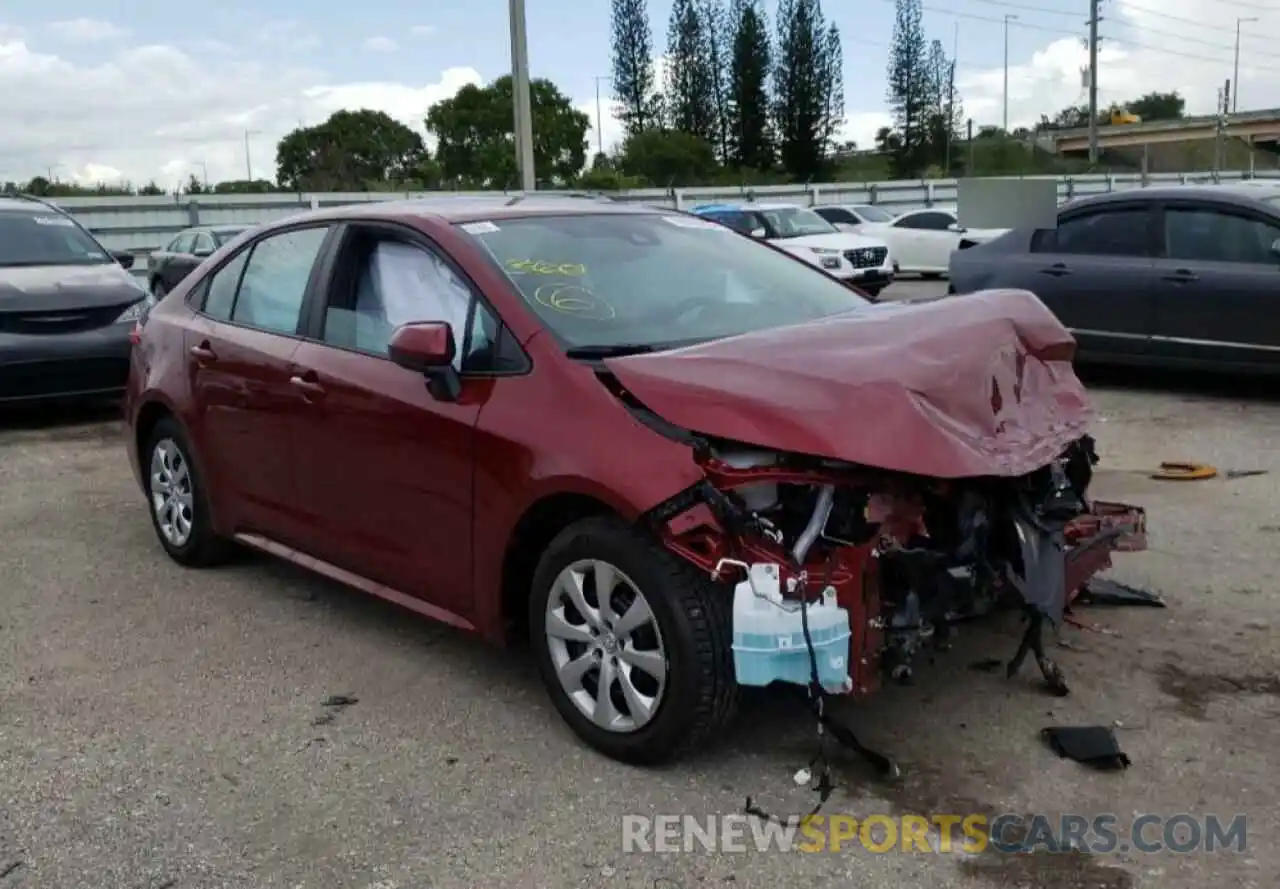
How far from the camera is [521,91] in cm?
2064

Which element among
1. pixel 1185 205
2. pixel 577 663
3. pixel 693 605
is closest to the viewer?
pixel 693 605

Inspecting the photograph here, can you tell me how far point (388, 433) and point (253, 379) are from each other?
1.02 metres

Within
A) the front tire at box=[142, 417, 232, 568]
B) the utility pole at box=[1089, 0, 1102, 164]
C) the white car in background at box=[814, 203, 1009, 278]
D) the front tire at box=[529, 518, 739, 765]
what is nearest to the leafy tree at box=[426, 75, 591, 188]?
the utility pole at box=[1089, 0, 1102, 164]

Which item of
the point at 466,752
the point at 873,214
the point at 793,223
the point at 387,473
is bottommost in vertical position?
the point at 466,752

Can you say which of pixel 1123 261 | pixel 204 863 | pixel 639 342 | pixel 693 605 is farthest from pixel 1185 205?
pixel 204 863

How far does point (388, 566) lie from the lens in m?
4.48

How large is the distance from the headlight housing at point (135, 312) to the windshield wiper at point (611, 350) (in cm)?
682

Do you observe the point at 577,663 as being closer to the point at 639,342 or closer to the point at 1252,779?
the point at 639,342

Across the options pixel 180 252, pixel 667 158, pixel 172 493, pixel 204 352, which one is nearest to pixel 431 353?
pixel 204 352

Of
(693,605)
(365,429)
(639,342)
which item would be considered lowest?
(693,605)

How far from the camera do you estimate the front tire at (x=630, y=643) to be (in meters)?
3.50

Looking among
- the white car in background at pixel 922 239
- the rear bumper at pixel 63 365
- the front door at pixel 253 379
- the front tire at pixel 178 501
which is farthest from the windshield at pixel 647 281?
the white car in background at pixel 922 239

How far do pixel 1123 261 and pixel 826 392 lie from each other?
6935mm

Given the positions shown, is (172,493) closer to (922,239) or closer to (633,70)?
(922,239)
